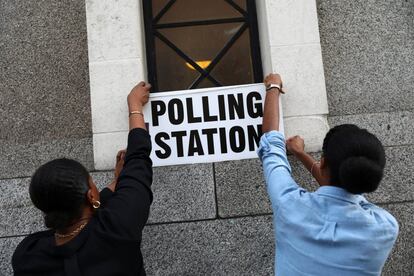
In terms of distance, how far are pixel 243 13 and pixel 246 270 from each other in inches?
97.3

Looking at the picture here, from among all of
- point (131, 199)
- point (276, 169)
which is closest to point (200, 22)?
point (276, 169)

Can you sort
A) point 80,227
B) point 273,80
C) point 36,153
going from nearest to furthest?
point 80,227 < point 273,80 < point 36,153

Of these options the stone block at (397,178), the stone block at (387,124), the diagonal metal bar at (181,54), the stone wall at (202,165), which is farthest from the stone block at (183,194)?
the stone block at (397,178)

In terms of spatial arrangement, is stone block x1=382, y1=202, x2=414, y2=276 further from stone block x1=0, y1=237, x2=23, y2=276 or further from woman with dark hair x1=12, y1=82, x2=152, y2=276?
stone block x1=0, y1=237, x2=23, y2=276

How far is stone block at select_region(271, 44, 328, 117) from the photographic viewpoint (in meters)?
4.14

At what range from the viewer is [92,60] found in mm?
4219

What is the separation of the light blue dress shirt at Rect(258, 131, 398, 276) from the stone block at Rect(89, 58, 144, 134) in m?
2.05

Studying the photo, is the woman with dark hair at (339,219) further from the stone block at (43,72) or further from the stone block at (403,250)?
the stone block at (43,72)

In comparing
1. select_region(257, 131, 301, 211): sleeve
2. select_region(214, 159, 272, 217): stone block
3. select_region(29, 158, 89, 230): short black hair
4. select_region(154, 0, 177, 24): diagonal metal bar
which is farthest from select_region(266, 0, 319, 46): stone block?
select_region(29, 158, 89, 230): short black hair

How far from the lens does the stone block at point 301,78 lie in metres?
4.14

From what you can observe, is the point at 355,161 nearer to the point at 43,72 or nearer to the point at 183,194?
the point at 183,194

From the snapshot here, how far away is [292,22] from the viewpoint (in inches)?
167

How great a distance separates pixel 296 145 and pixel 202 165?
0.85 meters

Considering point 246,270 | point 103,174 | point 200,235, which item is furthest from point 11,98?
point 246,270
